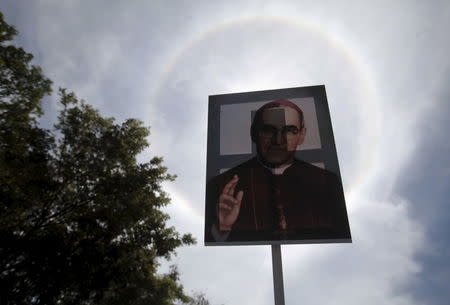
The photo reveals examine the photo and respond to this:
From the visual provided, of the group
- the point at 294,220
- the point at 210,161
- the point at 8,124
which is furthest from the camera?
the point at 210,161

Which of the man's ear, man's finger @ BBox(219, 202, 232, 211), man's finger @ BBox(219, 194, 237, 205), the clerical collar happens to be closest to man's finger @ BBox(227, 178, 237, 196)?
man's finger @ BBox(219, 194, 237, 205)

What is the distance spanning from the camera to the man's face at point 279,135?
1266cm

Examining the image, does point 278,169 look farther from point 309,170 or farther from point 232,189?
point 232,189

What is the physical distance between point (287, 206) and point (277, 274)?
9.09ft

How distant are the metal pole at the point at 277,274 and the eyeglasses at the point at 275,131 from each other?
200 inches

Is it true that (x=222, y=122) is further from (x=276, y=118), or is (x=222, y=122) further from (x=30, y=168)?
(x=30, y=168)

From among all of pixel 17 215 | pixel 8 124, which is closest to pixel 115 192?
pixel 17 215

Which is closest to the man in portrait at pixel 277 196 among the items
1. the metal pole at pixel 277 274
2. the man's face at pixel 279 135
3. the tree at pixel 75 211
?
the man's face at pixel 279 135

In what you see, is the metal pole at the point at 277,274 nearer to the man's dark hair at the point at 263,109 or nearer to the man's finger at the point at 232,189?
the man's finger at the point at 232,189

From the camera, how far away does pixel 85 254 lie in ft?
25.8

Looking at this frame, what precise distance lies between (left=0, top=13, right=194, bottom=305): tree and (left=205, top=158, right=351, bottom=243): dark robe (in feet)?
10.1

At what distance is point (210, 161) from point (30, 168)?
24.5 ft

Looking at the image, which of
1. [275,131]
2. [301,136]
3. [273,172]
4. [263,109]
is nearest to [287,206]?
[273,172]

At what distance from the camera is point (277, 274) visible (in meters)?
11.1
